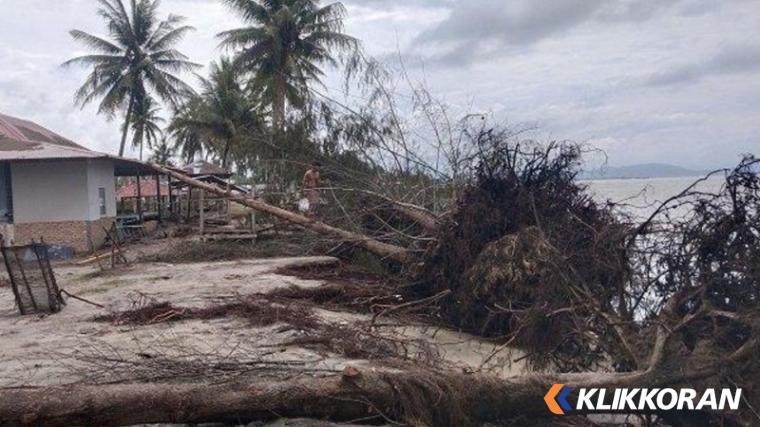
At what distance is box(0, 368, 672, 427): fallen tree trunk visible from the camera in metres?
4.25

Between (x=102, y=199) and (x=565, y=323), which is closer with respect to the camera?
(x=565, y=323)

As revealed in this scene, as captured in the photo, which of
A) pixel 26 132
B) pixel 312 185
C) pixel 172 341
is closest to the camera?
pixel 172 341

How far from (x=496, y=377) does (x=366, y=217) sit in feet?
24.0

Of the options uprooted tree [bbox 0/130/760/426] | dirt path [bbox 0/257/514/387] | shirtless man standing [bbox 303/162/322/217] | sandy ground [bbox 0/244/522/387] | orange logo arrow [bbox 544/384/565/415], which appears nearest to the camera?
uprooted tree [bbox 0/130/760/426]

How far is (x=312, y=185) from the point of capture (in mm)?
13781

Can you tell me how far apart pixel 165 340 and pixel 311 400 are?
314 centimetres

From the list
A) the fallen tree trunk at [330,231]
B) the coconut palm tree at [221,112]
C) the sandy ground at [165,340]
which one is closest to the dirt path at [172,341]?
the sandy ground at [165,340]

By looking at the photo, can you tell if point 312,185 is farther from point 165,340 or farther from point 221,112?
point 221,112

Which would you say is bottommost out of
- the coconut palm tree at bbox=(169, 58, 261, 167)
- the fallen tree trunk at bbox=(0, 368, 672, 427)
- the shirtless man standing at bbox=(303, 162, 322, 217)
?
the fallen tree trunk at bbox=(0, 368, 672, 427)

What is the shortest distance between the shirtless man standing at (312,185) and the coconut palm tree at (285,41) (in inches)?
542

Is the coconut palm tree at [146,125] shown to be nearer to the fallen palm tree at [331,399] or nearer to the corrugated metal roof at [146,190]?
the corrugated metal roof at [146,190]

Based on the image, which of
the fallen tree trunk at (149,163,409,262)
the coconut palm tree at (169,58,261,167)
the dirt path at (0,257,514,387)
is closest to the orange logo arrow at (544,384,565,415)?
the dirt path at (0,257,514,387)

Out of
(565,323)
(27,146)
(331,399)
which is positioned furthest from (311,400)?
(27,146)

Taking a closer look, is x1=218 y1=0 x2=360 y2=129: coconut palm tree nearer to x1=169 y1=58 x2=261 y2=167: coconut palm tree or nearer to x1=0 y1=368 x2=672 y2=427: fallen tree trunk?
x1=169 y1=58 x2=261 y2=167: coconut palm tree
